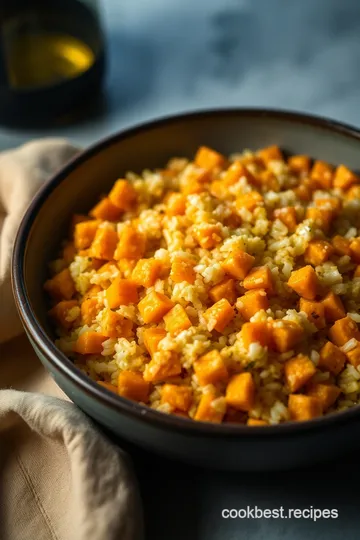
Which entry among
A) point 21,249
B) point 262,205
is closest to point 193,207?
point 262,205

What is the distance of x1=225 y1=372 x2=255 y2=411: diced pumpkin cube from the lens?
156 cm

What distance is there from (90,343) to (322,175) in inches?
35.8

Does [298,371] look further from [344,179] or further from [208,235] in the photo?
[344,179]

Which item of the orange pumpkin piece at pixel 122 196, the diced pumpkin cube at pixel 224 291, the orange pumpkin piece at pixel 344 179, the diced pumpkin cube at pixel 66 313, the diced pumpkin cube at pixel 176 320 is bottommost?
the diced pumpkin cube at pixel 66 313

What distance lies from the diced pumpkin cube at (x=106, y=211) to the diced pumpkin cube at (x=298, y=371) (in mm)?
731

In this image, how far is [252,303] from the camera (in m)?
1.70

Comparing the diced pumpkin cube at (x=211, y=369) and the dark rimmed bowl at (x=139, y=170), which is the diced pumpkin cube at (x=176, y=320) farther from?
the dark rimmed bowl at (x=139, y=170)

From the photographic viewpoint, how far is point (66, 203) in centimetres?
211

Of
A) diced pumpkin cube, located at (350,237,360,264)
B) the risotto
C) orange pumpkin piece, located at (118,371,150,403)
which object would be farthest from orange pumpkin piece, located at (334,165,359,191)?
orange pumpkin piece, located at (118,371,150,403)

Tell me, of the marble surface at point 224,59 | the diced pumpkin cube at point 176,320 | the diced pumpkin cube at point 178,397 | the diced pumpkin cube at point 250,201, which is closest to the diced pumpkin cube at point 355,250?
the diced pumpkin cube at point 250,201

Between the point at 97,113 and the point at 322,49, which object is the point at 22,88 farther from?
the point at 322,49

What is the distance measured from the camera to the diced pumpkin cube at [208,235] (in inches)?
72.6

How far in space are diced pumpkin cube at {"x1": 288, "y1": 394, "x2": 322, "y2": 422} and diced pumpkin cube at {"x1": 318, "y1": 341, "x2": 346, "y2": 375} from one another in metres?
0.10

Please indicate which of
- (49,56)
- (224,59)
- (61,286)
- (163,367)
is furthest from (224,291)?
(224,59)
